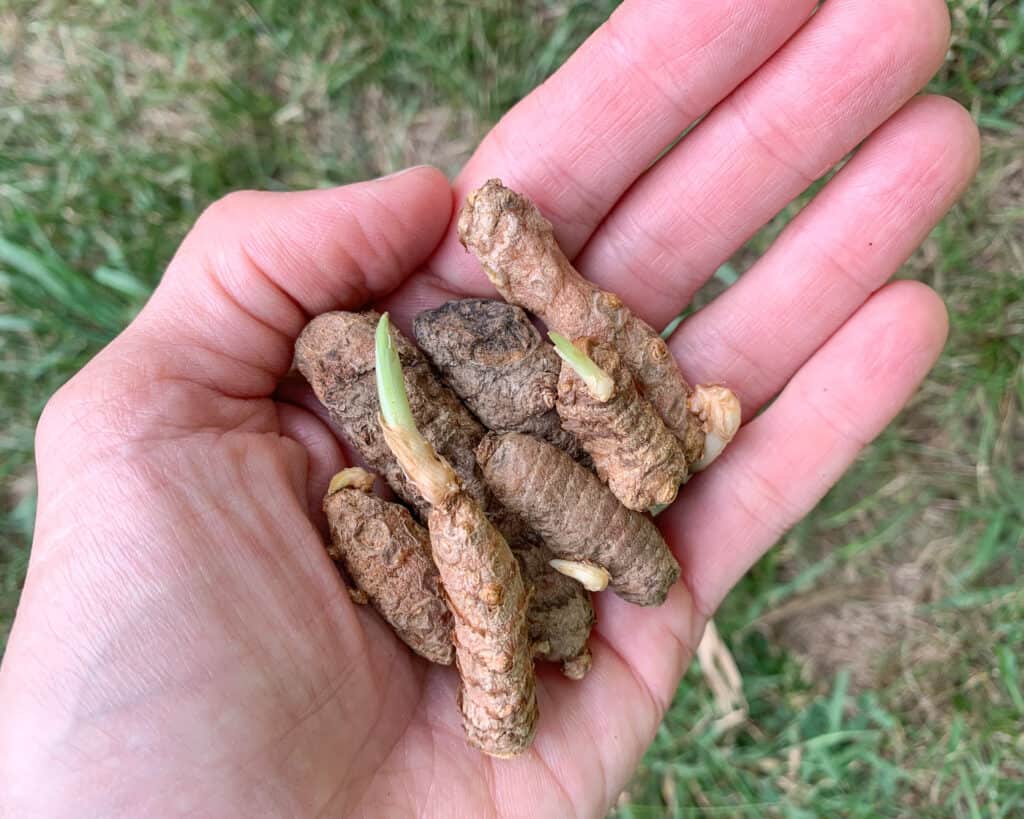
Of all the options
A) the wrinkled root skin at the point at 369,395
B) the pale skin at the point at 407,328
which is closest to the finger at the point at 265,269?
the pale skin at the point at 407,328

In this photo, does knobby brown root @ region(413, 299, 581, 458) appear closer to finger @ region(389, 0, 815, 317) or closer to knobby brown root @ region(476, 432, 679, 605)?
knobby brown root @ region(476, 432, 679, 605)

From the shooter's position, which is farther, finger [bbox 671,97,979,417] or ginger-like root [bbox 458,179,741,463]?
finger [bbox 671,97,979,417]

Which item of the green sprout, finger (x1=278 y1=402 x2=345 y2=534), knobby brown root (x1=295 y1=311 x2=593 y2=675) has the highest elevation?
the green sprout

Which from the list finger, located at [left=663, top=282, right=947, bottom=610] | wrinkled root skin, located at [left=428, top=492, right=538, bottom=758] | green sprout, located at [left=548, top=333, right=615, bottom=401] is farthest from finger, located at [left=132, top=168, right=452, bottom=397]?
finger, located at [left=663, top=282, right=947, bottom=610]

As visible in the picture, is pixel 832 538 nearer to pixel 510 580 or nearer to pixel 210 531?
pixel 510 580

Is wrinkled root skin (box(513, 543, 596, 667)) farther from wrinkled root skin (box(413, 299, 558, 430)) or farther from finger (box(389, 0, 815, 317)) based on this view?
finger (box(389, 0, 815, 317))

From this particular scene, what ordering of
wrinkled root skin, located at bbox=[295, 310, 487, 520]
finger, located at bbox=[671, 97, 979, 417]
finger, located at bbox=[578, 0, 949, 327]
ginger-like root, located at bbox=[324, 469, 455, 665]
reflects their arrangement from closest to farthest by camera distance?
ginger-like root, located at bbox=[324, 469, 455, 665], wrinkled root skin, located at bbox=[295, 310, 487, 520], finger, located at bbox=[578, 0, 949, 327], finger, located at bbox=[671, 97, 979, 417]

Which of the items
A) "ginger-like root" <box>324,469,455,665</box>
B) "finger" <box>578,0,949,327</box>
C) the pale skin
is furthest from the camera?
"finger" <box>578,0,949,327</box>

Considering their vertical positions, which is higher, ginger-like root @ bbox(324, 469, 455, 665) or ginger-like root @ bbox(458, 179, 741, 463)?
ginger-like root @ bbox(458, 179, 741, 463)
